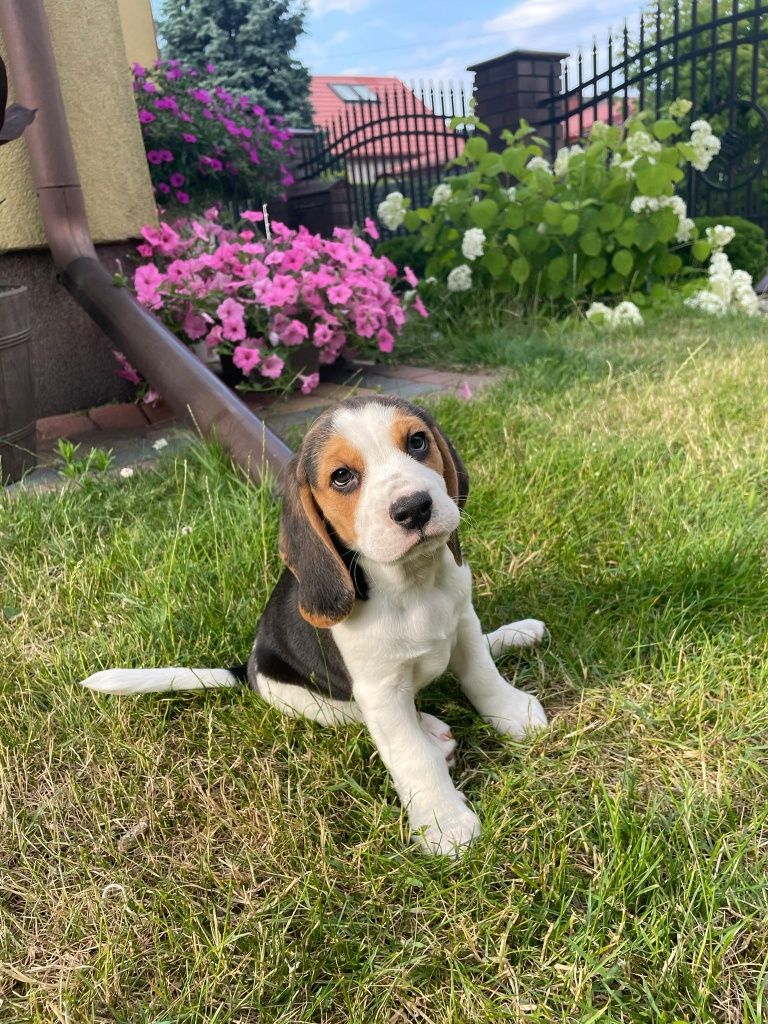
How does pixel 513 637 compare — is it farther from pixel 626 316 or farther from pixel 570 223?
pixel 570 223

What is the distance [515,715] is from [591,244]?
529 cm

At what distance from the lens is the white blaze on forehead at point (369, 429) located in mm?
1572

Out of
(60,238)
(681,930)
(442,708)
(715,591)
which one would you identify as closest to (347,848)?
(442,708)

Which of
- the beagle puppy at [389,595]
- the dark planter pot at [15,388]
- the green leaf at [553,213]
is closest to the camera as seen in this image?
the beagle puppy at [389,595]

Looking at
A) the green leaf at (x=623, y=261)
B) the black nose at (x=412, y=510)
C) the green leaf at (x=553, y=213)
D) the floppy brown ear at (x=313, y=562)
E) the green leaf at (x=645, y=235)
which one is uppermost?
the black nose at (x=412, y=510)

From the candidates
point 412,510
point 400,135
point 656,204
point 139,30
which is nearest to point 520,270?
point 656,204

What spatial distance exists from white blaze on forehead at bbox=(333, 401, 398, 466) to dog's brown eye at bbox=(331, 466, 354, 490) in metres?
0.05

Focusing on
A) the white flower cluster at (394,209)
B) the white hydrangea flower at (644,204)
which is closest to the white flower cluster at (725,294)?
the white hydrangea flower at (644,204)

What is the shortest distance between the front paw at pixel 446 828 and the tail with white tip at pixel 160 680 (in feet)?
2.38

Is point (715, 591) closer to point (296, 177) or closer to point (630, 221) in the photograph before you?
point (630, 221)

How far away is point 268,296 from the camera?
4.57m

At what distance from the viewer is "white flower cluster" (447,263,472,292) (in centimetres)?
668

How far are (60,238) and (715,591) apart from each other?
12.6 ft

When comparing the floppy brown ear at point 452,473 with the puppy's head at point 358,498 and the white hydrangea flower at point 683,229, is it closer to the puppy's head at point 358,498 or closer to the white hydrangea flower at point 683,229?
the puppy's head at point 358,498
